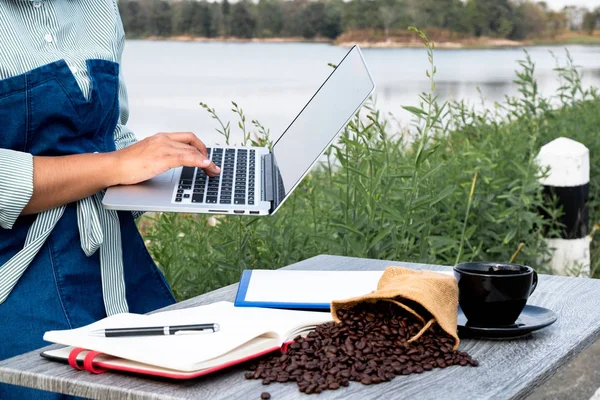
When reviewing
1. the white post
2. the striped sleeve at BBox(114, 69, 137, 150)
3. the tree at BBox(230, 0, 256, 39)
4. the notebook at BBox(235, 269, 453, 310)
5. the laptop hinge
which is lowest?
the white post

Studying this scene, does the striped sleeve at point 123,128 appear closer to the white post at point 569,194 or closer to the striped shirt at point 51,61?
the striped shirt at point 51,61

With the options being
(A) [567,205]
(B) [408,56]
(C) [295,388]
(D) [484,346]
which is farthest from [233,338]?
(B) [408,56]

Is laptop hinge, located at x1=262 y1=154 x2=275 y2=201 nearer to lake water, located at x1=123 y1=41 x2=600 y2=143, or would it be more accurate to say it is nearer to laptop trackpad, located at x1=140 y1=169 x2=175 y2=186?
laptop trackpad, located at x1=140 y1=169 x2=175 y2=186

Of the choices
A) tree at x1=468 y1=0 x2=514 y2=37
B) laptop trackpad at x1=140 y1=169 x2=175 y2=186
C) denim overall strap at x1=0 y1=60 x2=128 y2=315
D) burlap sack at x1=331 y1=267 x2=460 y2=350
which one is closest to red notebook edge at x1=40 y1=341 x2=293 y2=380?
burlap sack at x1=331 y1=267 x2=460 y2=350

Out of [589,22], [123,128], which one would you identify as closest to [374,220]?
[123,128]

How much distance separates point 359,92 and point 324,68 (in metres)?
0.70

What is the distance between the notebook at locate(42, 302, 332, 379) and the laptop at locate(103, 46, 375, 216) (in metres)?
0.35

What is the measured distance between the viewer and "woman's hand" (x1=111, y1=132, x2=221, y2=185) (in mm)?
1774

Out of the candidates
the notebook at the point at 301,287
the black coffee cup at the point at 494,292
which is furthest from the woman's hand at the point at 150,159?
the black coffee cup at the point at 494,292

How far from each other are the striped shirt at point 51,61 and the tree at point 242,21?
4.19m

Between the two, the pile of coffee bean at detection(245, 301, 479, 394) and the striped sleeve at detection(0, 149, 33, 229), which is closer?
the pile of coffee bean at detection(245, 301, 479, 394)

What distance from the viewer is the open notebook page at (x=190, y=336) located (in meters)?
1.23

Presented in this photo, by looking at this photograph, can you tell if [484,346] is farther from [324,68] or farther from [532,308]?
[324,68]

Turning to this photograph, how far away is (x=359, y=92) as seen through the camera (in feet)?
6.33
